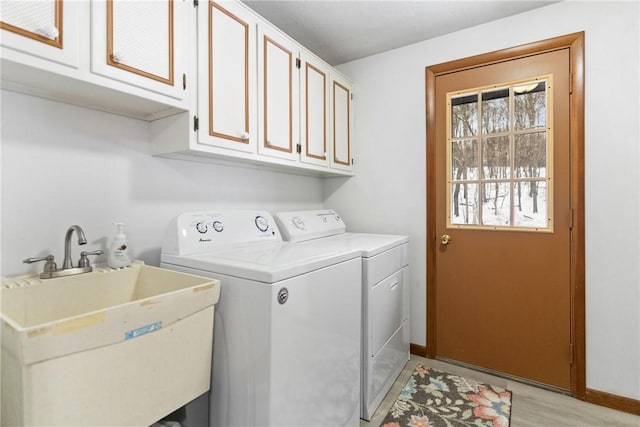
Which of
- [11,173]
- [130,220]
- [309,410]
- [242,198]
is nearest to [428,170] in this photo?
[242,198]

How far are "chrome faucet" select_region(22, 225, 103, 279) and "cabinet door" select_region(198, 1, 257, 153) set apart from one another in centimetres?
61

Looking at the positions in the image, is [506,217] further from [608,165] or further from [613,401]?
[613,401]

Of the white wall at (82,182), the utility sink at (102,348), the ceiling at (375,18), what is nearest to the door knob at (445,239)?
the ceiling at (375,18)

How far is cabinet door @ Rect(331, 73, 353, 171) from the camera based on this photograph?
2373 millimetres

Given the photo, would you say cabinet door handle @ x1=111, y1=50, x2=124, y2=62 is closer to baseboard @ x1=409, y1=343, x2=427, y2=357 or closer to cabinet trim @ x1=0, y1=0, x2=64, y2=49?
cabinet trim @ x1=0, y1=0, x2=64, y2=49

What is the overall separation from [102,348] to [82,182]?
82 cm

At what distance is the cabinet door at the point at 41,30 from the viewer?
896 millimetres

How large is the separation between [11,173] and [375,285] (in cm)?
166

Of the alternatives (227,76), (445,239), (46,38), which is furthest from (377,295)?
(46,38)

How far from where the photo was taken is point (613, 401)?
69.6 inches

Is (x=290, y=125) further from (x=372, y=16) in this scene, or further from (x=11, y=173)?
(x=11, y=173)

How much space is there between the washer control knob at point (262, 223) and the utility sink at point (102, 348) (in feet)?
2.11

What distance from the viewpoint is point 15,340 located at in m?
0.72

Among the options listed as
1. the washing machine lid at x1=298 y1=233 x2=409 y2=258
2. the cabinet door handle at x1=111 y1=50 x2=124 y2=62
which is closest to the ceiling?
the cabinet door handle at x1=111 y1=50 x2=124 y2=62
